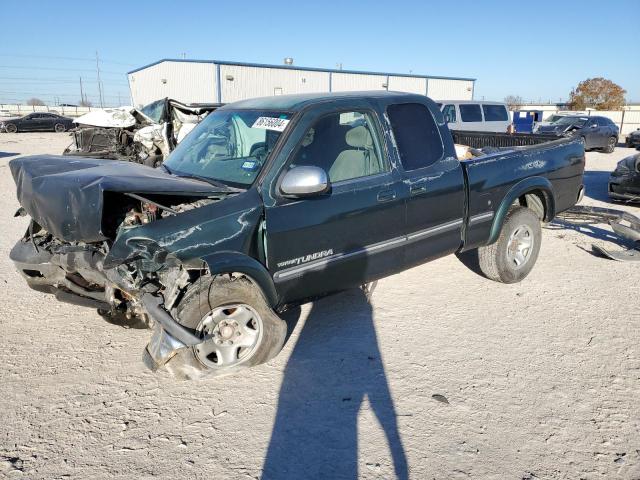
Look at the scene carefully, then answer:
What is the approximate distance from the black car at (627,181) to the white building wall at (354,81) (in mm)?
28019

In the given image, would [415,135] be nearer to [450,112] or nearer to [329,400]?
[329,400]

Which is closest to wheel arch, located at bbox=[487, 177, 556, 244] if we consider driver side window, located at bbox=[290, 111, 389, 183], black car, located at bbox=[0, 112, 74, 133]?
driver side window, located at bbox=[290, 111, 389, 183]

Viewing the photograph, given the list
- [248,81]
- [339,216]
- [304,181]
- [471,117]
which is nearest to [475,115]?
[471,117]

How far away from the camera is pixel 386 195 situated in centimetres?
393

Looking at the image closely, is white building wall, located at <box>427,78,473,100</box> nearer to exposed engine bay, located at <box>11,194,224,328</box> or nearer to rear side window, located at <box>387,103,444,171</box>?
rear side window, located at <box>387,103,444,171</box>

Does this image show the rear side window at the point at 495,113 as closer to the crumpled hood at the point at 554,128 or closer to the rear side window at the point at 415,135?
the crumpled hood at the point at 554,128

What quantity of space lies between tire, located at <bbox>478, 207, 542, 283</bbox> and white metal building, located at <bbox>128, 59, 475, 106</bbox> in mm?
22946

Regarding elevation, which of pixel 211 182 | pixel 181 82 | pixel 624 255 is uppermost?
pixel 181 82

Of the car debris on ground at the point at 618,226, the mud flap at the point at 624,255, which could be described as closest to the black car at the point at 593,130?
the car debris on ground at the point at 618,226

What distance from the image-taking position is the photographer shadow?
106 inches

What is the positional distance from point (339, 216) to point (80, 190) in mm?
1771

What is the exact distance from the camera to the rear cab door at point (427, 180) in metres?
4.13

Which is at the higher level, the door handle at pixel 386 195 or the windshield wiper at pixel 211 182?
the windshield wiper at pixel 211 182

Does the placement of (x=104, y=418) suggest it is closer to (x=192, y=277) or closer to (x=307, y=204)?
(x=192, y=277)
